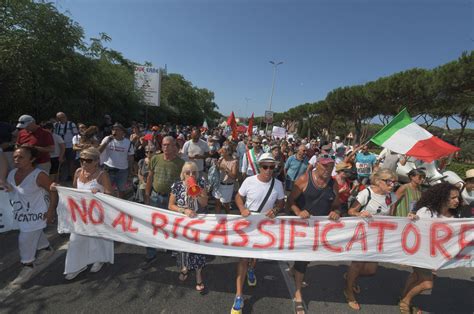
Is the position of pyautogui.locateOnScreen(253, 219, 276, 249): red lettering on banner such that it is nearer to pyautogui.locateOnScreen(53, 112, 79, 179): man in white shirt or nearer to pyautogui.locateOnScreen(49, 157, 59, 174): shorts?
pyautogui.locateOnScreen(49, 157, 59, 174): shorts

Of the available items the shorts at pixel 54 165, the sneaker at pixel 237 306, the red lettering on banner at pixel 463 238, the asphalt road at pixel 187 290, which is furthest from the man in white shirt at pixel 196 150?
the red lettering on banner at pixel 463 238

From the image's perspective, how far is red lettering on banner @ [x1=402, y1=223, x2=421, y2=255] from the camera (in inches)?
123

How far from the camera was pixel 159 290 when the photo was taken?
3209 millimetres

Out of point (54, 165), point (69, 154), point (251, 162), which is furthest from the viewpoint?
point (69, 154)

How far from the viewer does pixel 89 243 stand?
342cm

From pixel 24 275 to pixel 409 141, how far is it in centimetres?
542

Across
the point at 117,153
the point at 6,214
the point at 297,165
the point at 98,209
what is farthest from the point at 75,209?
the point at 297,165

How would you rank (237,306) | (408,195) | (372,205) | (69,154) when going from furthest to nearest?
(69,154) → (408,195) → (372,205) → (237,306)

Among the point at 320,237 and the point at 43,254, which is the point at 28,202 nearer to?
the point at 43,254

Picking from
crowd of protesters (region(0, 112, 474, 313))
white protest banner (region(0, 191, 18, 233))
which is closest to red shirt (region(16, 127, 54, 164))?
crowd of protesters (region(0, 112, 474, 313))

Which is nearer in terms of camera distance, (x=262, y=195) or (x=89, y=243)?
(x=262, y=195)

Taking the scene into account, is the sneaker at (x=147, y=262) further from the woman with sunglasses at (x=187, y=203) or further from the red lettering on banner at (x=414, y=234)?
the red lettering on banner at (x=414, y=234)

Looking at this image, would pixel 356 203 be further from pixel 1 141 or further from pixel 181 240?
pixel 1 141

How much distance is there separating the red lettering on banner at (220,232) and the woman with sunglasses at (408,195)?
2.15 m
